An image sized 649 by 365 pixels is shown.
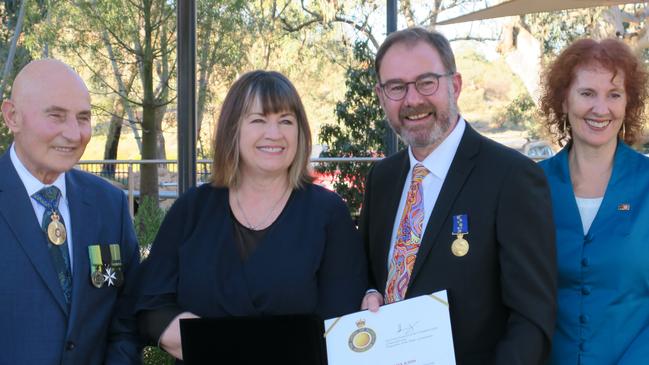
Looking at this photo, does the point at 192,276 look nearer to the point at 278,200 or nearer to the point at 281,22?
the point at 278,200

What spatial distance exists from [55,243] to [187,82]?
2.48m

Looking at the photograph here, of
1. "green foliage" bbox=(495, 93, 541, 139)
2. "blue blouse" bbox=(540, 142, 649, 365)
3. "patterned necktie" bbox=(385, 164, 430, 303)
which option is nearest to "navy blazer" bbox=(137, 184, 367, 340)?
"patterned necktie" bbox=(385, 164, 430, 303)

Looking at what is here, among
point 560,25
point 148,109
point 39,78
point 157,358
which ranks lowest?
point 157,358

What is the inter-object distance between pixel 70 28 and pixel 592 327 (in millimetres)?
7181

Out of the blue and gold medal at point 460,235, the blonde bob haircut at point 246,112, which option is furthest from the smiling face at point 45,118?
the blue and gold medal at point 460,235

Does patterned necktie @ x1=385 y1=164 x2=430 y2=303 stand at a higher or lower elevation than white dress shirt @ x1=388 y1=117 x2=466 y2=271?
lower

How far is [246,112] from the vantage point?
2797 mm

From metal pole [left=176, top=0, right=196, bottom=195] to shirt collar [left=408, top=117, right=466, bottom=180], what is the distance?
262 centimetres

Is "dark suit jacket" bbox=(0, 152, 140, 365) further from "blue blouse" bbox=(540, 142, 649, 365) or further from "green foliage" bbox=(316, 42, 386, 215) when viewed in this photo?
"green foliage" bbox=(316, 42, 386, 215)

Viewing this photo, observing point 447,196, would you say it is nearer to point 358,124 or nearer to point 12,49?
point 12,49

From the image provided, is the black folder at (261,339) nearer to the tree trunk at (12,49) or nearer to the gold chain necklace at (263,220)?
the gold chain necklace at (263,220)

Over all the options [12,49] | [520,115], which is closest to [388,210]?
[12,49]

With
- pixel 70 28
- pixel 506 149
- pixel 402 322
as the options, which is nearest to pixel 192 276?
pixel 402 322

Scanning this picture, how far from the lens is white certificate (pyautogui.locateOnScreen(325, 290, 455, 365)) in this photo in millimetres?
2389
